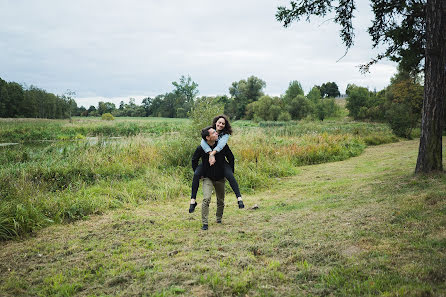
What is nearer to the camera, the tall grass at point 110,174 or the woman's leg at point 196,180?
the woman's leg at point 196,180

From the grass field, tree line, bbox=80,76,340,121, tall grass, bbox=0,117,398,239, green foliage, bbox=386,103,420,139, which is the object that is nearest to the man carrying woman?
the grass field

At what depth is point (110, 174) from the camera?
1016 cm

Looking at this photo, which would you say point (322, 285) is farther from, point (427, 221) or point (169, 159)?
point (169, 159)

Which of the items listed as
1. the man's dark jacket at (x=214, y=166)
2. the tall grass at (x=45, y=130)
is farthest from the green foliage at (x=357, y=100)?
the man's dark jacket at (x=214, y=166)

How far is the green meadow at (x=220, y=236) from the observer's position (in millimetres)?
3369

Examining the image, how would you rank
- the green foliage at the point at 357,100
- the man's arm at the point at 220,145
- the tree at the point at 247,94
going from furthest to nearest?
the tree at the point at 247,94 < the green foliage at the point at 357,100 < the man's arm at the point at 220,145

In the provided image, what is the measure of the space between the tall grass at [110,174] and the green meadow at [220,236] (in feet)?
0.17

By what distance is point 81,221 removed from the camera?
6508 mm

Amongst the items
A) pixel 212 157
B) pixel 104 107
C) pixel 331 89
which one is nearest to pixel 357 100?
pixel 331 89

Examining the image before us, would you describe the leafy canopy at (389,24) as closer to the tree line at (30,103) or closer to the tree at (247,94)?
Answer: the tree line at (30,103)

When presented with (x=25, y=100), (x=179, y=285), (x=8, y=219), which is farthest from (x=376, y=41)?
(x=25, y=100)

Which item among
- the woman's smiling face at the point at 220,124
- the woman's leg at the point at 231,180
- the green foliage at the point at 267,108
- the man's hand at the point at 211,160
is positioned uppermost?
the green foliage at the point at 267,108

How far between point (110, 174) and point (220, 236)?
20.7ft

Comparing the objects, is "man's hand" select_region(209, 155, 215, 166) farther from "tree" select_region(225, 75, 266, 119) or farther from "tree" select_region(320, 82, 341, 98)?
"tree" select_region(320, 82, 341, 98)
